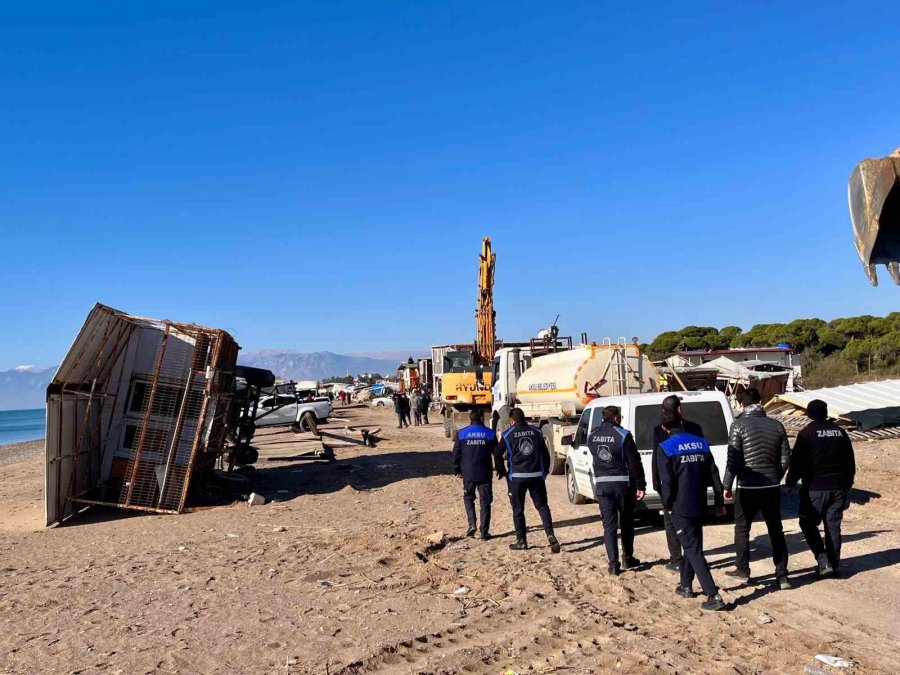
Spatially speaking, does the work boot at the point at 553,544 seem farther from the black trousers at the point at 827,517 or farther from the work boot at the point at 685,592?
the black trousers at the point at 827,517

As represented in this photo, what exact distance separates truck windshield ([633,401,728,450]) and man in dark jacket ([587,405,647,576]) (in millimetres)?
1992

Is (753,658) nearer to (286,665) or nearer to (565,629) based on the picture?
(565,629)

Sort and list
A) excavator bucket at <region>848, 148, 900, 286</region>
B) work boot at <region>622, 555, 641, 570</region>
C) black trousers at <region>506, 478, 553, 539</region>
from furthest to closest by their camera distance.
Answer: black trousers at <region>506, 478, 553, 539</region>
work boot at <region>622, 555, 641, 570</region>
excavator bucket at <region>848, 148, 900, 286</region>

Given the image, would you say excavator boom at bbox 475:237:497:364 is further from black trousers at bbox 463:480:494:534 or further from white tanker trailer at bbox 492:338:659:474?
black trousers at bbox 463:480:494:534

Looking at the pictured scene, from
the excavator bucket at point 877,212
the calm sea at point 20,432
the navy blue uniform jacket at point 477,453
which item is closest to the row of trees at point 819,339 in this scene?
the navy blue uniform jacket at point 477,453

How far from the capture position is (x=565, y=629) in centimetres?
603

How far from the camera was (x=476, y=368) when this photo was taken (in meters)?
26.3

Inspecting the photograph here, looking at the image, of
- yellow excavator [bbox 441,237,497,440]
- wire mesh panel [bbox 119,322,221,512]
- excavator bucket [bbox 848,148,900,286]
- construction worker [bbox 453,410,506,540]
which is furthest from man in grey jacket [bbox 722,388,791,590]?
yellow excavator [bbox 441,237,497,440]

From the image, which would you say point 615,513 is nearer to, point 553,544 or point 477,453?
point 553,544

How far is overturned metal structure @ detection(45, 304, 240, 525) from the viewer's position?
42.6 ft

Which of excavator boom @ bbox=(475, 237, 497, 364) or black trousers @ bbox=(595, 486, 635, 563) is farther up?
excavator boom @ bbox=(475, 237, 497, 364)

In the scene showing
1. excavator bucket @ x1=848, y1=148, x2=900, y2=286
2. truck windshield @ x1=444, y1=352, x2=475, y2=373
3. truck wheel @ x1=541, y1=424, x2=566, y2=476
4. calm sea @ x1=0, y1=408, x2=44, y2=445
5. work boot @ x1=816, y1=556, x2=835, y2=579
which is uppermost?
truck windshield @ x1=444, y1=352, x2=475, y2=373

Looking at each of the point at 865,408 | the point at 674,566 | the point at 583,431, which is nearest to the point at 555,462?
the point at 583,431

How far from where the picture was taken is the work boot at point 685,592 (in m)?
6.66
